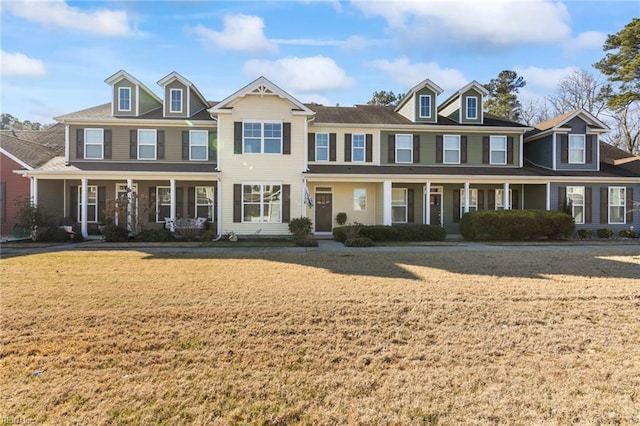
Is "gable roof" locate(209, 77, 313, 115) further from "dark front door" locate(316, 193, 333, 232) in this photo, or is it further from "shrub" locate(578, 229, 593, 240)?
"shrub" locate(578, 229, 593, 240)

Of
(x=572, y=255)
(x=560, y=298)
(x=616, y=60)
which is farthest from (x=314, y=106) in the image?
(x=616, y=60)

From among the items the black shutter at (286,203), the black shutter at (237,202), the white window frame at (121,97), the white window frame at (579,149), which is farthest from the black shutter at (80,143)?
the white window frame at (579,149)

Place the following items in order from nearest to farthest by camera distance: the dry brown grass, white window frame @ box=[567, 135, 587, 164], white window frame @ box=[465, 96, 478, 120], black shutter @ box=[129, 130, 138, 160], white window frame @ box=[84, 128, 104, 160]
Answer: the dry brown grass → white window frame @ box=[84, 128, 104, 160] → black shutter @ box=[129, 130, 138, 160] → white window frame @ box=[567, 135, 587, 164] → white window frame @ box=[465, 96, 478, 120]

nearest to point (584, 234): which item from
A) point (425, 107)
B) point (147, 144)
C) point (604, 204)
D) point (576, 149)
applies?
point (604, 204)

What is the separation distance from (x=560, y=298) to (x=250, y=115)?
47.3 ft

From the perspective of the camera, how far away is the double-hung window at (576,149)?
1902 centimetres

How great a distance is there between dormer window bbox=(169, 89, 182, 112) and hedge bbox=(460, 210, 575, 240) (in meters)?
16.0

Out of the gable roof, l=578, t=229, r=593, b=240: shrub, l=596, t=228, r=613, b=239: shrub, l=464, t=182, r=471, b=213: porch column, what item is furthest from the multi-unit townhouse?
l=578, t=229, r=593, b=240: shrub

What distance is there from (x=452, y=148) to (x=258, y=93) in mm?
10898

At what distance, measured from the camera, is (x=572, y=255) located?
11.1 meters

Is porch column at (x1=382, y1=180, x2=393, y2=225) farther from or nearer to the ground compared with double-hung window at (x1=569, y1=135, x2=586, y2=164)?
nearer to the ground

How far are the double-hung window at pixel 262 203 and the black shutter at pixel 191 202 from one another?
3.05m

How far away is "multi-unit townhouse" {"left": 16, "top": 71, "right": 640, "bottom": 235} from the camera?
648 inches

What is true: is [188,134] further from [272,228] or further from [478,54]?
[478,54]
